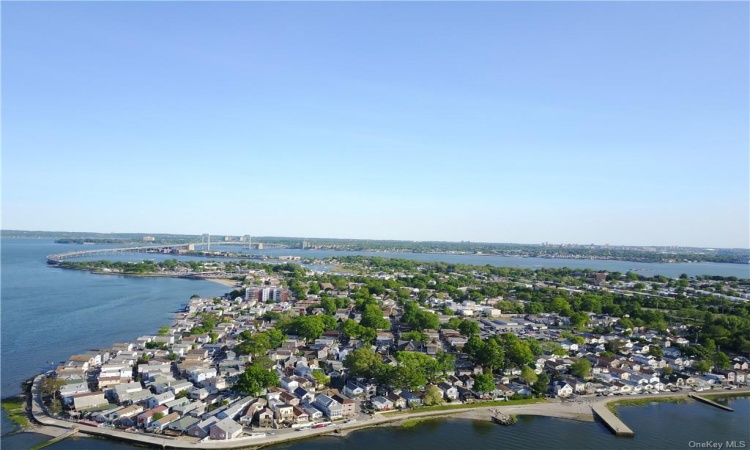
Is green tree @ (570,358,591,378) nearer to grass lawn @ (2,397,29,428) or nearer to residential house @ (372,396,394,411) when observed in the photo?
residential house @ (372,396,394,411)

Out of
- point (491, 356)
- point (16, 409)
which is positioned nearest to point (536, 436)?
point (491, 356)

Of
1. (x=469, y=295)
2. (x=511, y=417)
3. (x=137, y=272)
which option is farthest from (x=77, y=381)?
(x=137, y=272)

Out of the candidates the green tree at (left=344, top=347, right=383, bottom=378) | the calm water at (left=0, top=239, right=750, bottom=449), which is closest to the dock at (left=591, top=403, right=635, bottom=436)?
the calm water at (left=0, top=239, right=750, bottom=449)

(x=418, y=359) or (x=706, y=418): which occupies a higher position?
(x=418, y=359)

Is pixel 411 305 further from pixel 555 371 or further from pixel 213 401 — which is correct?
pixel 213 401

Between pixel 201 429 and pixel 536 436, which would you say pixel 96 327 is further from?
pixel 536 436

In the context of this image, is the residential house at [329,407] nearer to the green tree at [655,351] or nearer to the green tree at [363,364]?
the green tree at [363,364]

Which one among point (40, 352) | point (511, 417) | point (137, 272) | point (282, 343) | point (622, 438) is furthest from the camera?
point (137, 272)
